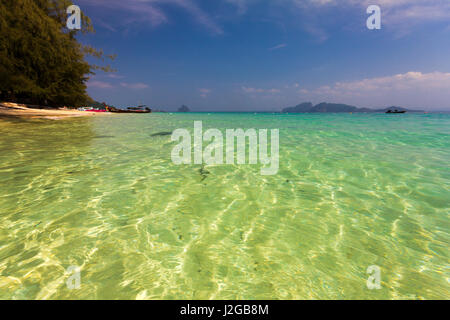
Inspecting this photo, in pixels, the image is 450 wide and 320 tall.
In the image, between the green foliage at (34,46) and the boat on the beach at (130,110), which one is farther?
the boat on the beach at (130,110)

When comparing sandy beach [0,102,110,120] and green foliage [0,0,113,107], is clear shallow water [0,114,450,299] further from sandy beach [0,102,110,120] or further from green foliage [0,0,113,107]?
sandy beach [0,102,110,120]

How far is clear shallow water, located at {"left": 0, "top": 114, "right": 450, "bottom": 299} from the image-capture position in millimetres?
2227

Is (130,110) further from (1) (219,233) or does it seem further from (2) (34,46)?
(1) (219,233)

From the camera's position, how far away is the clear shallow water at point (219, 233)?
223 cm

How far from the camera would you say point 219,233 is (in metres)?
3.20

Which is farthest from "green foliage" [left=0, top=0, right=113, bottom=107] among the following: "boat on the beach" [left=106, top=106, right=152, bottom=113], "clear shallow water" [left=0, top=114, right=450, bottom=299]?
"boat on the beach" [left=106, top=106, right=152, bottom=113]

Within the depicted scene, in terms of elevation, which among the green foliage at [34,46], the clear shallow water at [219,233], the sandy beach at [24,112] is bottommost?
the clear shallow water at [219,233]

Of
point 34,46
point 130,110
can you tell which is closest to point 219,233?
point 34,46

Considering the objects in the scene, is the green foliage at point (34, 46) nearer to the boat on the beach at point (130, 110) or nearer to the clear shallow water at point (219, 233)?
the clear shallow water at point (219, 233)

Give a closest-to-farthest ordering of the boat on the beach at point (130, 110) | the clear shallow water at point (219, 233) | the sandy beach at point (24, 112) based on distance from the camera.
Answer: the clear shallow water at point (219, 233)
the sandy beach at point (24, 112)
the boat on the beach at point (130, 110)

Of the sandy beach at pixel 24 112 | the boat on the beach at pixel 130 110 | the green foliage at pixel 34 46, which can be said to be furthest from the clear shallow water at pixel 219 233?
the boat on the beach at pixel 130 110

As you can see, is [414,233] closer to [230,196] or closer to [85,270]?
[230,196]
